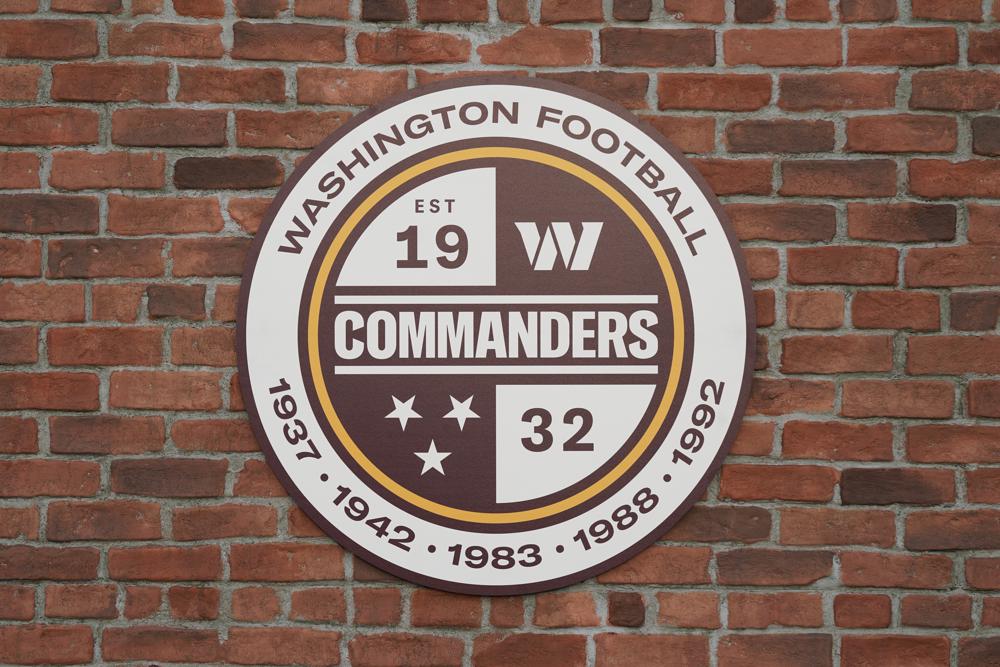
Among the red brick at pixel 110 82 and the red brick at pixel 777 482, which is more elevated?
the red brick at pixel 110 82

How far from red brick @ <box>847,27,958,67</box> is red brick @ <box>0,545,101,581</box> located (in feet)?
5.73

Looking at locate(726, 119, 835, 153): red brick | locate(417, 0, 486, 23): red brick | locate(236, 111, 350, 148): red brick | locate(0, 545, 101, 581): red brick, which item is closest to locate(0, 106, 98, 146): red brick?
locate(236, 111, 350, 148): red brick

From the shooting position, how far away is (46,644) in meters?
1.34

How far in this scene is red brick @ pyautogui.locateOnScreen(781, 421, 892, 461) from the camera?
4.37ft

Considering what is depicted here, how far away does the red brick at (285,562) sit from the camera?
4.39ft

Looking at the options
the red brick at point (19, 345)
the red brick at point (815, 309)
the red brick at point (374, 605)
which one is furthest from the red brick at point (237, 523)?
the red brick at point (815, 309)

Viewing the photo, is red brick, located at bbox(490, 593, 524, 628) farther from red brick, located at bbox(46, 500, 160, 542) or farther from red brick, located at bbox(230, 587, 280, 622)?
red brick, located at bbox(46, 500, 160, 542)

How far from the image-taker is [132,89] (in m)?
1.34

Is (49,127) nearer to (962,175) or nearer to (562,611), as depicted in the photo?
(562,611)

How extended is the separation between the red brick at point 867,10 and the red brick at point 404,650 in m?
1.40

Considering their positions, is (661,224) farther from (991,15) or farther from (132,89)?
(132,89)

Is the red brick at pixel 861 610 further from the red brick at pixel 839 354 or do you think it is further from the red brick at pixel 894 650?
the red brick at pixel 839 354

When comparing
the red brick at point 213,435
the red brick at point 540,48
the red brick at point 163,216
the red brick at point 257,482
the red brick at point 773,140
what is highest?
the red brick at point 540,48

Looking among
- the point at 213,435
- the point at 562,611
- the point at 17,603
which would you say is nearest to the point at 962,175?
the point at 562,611
